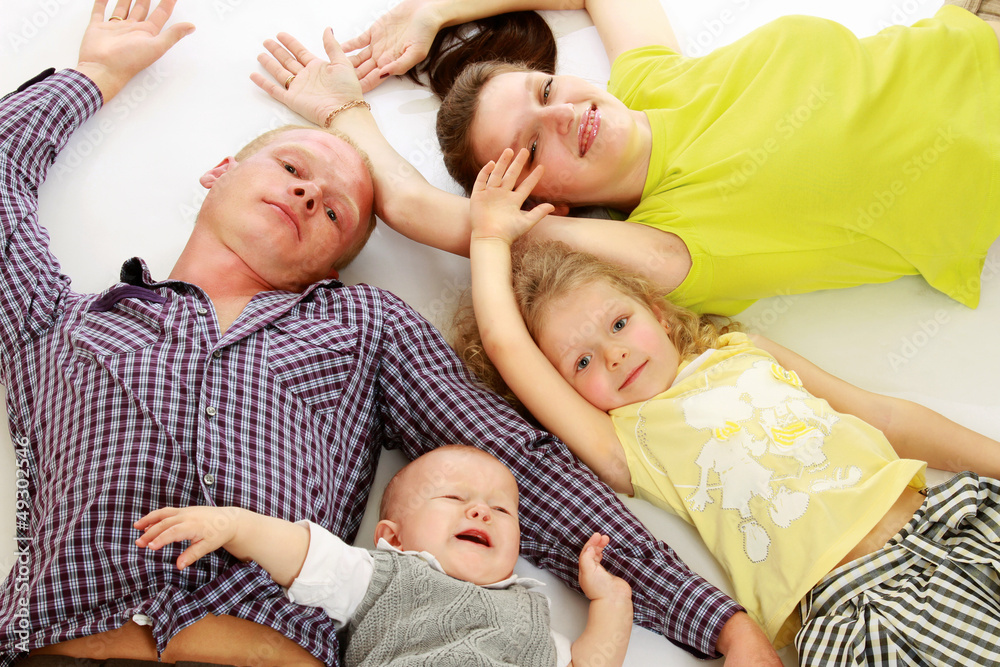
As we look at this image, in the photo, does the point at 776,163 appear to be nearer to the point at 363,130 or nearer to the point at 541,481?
the point at 541,481

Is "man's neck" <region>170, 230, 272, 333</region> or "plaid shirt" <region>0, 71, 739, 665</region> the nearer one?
"plaid shirt" <region>0, 71, 739, 665</region>

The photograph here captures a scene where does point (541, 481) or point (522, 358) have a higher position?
point (522, 358)

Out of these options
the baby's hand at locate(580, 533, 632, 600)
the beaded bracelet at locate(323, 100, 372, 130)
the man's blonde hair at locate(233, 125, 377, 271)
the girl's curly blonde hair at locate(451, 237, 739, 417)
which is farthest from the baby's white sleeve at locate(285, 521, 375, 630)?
the beaded bracelet at locate(323, 100, 372, 130)

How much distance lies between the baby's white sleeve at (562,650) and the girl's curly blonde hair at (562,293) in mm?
480

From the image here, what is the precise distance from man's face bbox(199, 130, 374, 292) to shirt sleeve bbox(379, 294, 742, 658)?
0.60ft

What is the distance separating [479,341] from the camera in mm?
1646

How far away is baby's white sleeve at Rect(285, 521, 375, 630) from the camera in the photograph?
1.15 m

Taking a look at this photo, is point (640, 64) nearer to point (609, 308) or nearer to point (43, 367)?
point (609, 308)

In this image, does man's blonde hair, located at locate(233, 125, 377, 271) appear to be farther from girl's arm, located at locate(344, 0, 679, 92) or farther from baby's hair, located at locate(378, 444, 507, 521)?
baby's hair, located at locate(378, 444, 507, 521)

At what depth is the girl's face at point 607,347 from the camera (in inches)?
58.7

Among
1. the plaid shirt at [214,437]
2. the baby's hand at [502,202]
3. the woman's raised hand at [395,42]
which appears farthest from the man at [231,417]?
the woman's raised hand at [395,42]

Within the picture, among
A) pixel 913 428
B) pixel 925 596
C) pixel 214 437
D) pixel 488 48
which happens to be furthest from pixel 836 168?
pixel 214 437

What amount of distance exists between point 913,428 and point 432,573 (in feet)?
3.19

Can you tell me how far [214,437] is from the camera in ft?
4.11
